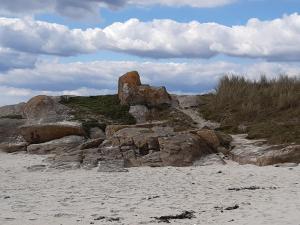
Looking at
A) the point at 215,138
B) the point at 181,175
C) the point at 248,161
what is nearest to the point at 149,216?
the point at 181,175

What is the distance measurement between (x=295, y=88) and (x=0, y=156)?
14958 mm

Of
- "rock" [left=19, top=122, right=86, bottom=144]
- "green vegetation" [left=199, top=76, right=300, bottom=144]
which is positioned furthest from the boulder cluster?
"green vegetation" [left=199, top=76, right=300, bottom=144]

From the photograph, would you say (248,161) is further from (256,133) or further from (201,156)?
(256,133)

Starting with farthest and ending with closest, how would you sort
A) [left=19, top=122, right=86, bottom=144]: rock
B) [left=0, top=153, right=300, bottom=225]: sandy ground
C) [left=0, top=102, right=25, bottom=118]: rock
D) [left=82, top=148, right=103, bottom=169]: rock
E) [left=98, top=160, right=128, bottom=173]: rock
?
[left=0, top=102, right=25, bottom=118]: rock < [left=19, top=122, right=86, bottom=144]: rock < [left=82, top=148, right=103, bottom=169]: rock < [left=98, top=160, right=128, bottom=173]: rock < [left=0, top=153, right=300, bottom=225]: sandy ground

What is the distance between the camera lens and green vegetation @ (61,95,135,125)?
2619 cm

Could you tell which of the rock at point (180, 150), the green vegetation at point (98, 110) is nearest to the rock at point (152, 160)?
the rock at point (180, 150)

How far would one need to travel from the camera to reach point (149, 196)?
11867 mm

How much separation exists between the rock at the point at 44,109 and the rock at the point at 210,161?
994cm

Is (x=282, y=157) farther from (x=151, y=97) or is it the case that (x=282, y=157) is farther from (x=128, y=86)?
(x=128, y=86)

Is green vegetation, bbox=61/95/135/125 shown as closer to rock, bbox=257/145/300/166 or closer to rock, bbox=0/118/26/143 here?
rock, bbox=0/118/26/143

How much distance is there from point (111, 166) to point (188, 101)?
40.2 ft

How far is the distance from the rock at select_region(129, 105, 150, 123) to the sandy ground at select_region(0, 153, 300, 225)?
32.5 ft

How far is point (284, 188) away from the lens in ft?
41.0

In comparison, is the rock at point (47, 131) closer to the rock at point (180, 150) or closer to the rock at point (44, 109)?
the rock at point (44, 109)
